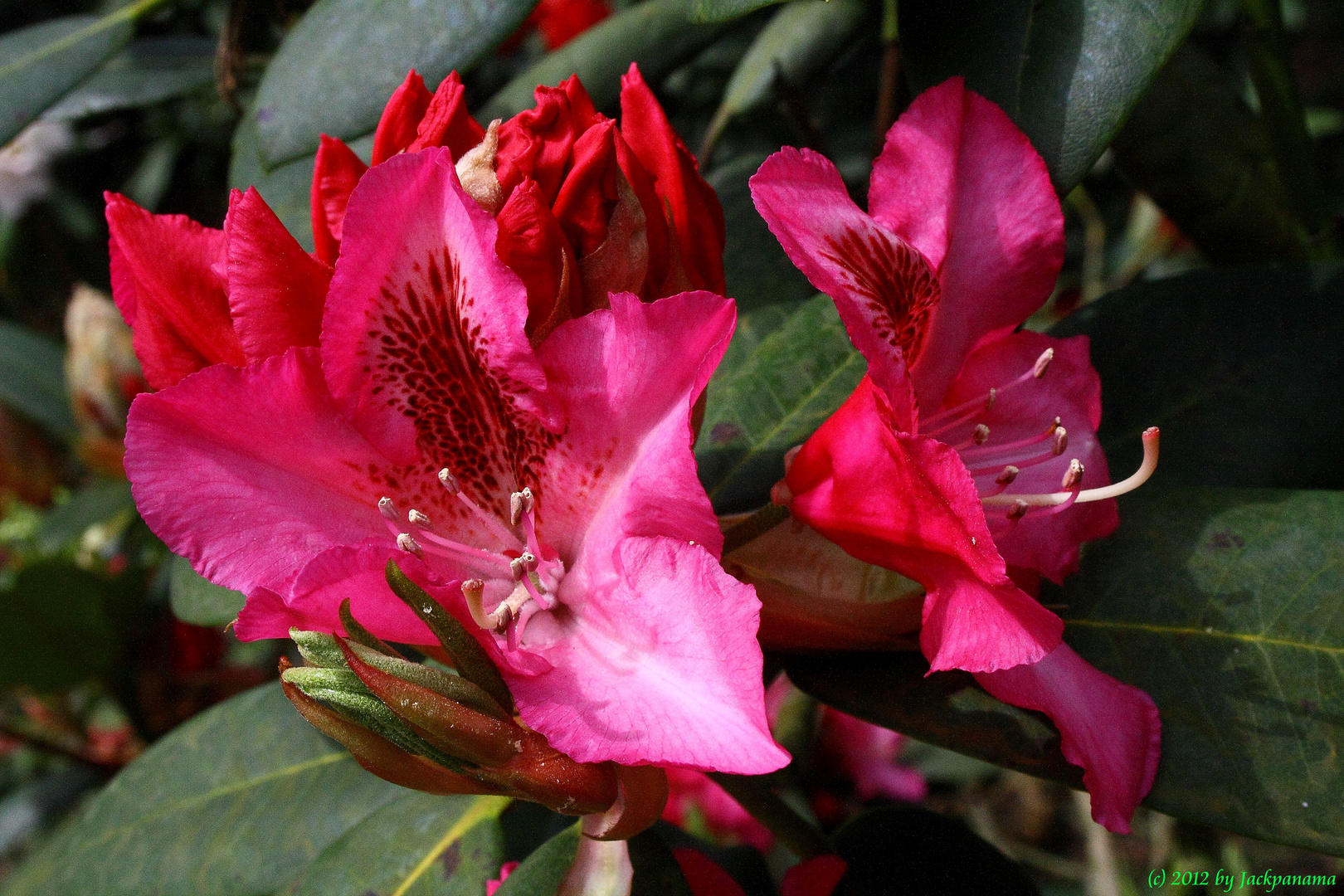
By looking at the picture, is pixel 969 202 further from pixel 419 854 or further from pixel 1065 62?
pixel 419 854

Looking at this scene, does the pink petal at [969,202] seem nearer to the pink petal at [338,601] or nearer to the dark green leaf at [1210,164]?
the pink petal at [338,601]

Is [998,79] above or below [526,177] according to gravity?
below

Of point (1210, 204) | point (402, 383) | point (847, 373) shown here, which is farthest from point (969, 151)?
point (1210, 204)

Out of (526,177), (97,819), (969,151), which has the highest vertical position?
(526,177)

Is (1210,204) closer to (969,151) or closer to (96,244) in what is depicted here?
(969,151)

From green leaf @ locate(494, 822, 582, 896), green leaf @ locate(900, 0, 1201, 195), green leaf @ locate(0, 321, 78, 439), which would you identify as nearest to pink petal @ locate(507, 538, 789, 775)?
green leaf @ locate(494, 822, 582, 896)

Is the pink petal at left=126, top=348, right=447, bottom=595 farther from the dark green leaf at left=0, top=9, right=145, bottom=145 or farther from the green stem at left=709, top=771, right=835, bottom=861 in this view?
the dark green leaf at left=0, top=9, right=145, bottom=145
